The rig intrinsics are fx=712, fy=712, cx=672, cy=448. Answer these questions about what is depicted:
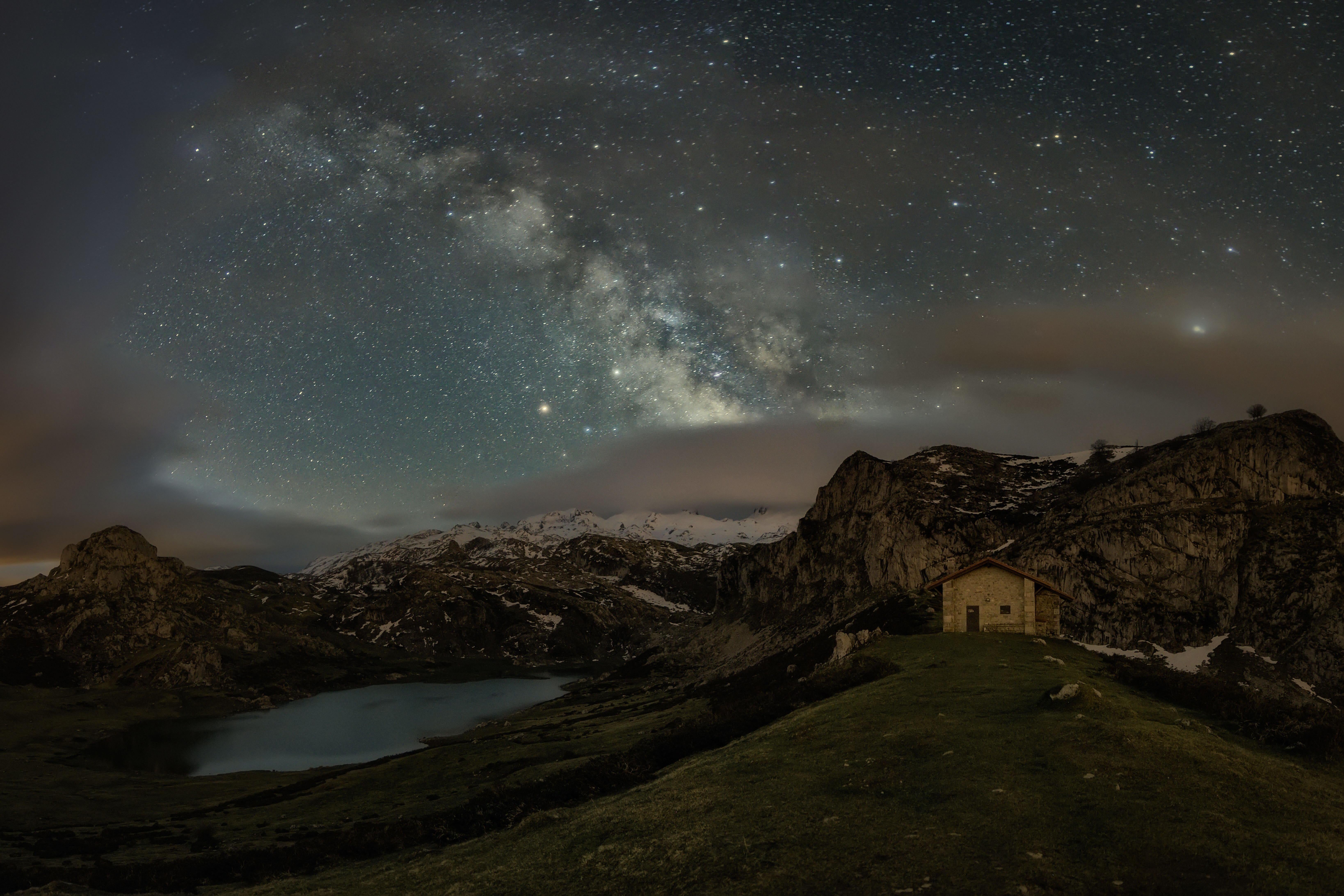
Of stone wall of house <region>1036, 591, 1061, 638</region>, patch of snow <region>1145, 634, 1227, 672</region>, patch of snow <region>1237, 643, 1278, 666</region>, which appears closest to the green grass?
stone wall of house <region>1036, 591, 1061, 638</region>

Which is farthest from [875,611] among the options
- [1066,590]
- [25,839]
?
[25,839]

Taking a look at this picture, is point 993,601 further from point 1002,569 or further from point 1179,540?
point 1179,540

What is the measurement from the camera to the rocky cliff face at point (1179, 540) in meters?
84.9

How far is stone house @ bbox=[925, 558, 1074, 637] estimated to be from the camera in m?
60.9

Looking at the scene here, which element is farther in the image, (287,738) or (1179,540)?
(287,738)

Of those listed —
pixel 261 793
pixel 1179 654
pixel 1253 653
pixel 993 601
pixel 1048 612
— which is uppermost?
pixel 993 601

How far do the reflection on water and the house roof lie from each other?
327 feet

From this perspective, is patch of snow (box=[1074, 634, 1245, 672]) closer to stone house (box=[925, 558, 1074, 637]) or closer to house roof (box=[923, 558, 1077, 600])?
stone house (box=[925, 558, 1074, 637])

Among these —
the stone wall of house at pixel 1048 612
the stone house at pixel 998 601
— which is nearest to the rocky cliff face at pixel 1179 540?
the stone wall of house at pixel 1048 612

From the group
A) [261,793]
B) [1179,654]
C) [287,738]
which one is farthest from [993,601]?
[287,738]

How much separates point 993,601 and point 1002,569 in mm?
2866

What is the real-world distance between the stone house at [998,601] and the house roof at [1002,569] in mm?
53

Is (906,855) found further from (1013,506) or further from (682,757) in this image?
(1013,506)

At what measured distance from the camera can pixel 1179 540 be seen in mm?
98938
